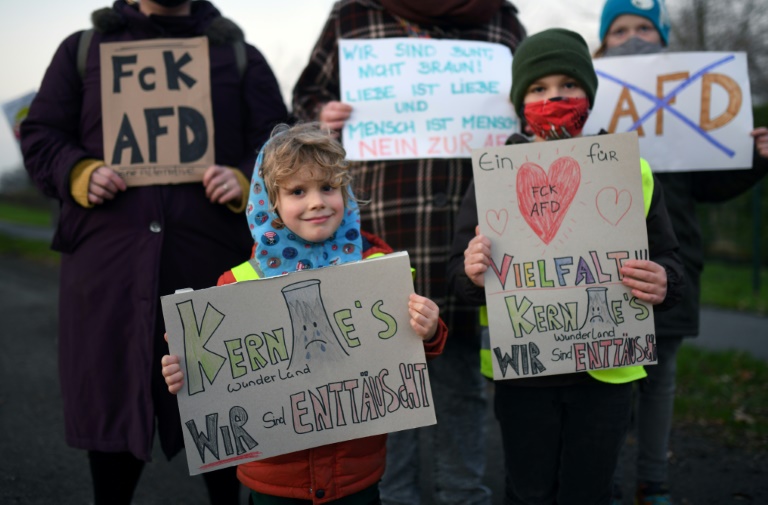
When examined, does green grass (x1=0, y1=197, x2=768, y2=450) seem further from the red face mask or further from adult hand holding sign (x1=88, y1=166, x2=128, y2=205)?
adult hand holding sign (x1=88, y1=166, x2=128, y2=205)

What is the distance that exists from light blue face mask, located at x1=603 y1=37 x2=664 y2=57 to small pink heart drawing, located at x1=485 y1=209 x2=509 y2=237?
1235mm

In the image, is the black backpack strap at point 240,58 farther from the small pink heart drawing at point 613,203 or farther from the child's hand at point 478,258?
the small pink heart drawing at point 613,203

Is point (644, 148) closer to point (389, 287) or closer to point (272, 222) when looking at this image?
point (389, 287)

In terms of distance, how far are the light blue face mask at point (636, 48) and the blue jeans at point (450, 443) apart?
1.39m

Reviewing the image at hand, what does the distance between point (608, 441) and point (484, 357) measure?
0.49m

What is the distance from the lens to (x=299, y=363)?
6.57 ft

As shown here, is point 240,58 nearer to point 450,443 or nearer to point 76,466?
point 450,443

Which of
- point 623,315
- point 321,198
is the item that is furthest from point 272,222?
point 623,315

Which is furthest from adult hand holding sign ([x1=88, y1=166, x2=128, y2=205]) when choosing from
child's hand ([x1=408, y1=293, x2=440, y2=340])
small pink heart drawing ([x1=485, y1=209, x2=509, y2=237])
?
small pink heart drawing ([x1=485, y1=209, x2=509, y2=237])

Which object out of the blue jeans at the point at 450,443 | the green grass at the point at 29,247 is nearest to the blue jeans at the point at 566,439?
the blue jeans at the point at 450,443

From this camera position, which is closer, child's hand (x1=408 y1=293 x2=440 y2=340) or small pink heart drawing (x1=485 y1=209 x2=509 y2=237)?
child's hand (x1=408 y1=293 x2=440 y2=340)

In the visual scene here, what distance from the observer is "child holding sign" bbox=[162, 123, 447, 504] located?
203cm

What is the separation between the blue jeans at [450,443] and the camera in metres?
2.78

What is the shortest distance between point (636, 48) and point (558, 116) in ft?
3.00
